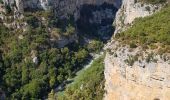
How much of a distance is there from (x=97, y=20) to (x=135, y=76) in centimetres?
6706

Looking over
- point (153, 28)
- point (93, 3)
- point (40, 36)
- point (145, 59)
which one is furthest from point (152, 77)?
point (93, 3)

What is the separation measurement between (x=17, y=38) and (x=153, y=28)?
43862mm

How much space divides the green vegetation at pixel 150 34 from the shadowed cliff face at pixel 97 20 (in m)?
48.2

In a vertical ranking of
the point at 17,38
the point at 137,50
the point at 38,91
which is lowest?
the point at 38,91

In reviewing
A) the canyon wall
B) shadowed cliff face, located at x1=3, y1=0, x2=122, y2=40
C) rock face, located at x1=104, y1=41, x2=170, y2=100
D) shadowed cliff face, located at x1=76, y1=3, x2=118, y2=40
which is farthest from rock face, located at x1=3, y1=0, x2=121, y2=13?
rock face, located at x1=104, y1=41, x2=170, y2=100

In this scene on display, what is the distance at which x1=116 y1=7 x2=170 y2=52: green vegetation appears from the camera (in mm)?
55719

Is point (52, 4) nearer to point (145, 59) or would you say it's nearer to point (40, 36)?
point (40, 36)

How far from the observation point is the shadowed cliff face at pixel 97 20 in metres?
115

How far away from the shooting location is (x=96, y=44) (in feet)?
347

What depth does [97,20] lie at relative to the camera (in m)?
120

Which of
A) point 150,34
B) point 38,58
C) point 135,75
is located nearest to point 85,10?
point 38,58

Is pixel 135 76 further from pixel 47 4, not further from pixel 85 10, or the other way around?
pixel 85 10

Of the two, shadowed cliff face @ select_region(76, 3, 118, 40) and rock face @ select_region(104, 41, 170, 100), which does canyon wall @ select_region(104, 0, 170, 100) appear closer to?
rock face @ select_region(104, 41, 170, 100)

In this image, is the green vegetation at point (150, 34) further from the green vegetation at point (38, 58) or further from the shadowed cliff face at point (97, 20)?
the shadowed cliff face at point (97, 20)
